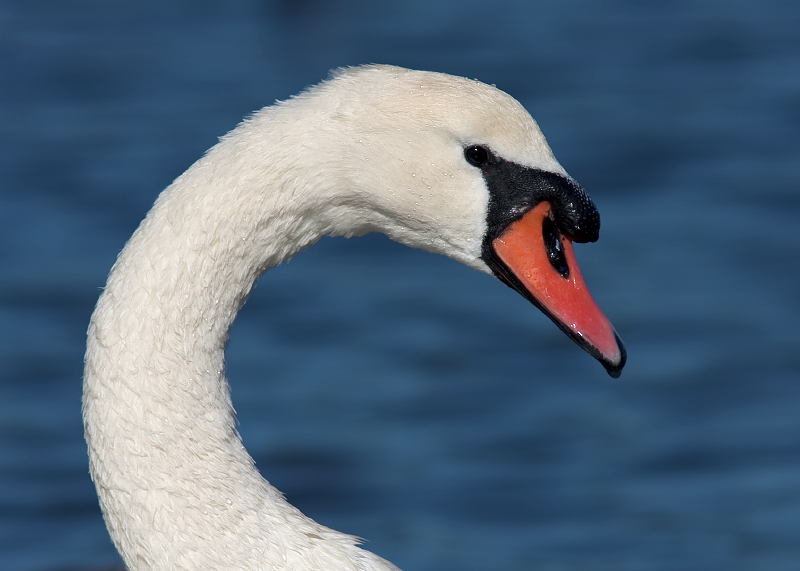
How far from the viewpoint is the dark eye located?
3.40 metres

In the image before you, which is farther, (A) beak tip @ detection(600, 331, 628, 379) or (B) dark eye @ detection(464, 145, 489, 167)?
(A) beak tip @ detection(600, 331, 628, 379)

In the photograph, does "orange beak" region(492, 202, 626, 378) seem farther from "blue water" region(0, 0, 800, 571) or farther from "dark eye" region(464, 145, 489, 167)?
"blue water" region(0, 0, 800, 571)

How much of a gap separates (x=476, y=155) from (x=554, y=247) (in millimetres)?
380

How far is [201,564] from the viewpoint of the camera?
10.9 ft

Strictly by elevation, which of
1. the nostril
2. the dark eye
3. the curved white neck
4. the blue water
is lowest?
the curved white neck

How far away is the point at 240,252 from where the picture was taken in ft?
10.9

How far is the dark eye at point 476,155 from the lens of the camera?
340 centimetres

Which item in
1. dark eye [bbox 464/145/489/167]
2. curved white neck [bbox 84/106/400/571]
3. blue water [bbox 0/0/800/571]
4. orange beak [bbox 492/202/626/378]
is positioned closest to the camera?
curved white neck [bbox 84/106/400/571]

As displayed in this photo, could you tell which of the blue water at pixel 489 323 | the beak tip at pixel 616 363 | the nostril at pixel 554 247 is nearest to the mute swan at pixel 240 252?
the nostril at pixel 554 247

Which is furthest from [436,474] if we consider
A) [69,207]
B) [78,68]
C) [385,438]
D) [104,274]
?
[78,68]

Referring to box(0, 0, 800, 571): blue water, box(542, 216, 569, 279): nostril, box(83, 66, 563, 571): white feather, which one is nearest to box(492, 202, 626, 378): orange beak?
box(542, 216, 569, 279): nostril

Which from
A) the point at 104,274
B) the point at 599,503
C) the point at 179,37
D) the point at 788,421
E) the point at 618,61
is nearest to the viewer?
the point at 599,503

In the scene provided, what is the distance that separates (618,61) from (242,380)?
6.88m

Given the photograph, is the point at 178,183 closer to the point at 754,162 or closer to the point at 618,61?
the point at 754,162
